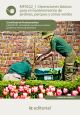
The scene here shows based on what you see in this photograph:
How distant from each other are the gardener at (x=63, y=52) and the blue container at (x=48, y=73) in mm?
41

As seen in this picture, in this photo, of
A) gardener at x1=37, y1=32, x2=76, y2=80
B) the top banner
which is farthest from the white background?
gardener at x1=37, y1=32, x2=76, y2=80

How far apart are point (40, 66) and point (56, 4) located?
387mm

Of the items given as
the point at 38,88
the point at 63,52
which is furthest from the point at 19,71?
the point at 63,52

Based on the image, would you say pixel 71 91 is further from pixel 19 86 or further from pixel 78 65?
pixel 19 86

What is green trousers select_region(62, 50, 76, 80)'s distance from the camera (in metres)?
1.87

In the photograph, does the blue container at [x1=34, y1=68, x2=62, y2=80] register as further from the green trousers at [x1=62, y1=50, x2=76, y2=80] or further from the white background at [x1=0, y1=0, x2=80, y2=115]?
the white background at [x1=0, y1=0, x2=80, y2=115]

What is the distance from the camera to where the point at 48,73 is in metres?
1.86

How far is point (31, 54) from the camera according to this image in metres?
1.85

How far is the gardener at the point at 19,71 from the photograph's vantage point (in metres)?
1.88

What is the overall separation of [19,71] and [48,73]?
185 mm

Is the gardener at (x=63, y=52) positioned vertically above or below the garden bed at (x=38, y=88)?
above
